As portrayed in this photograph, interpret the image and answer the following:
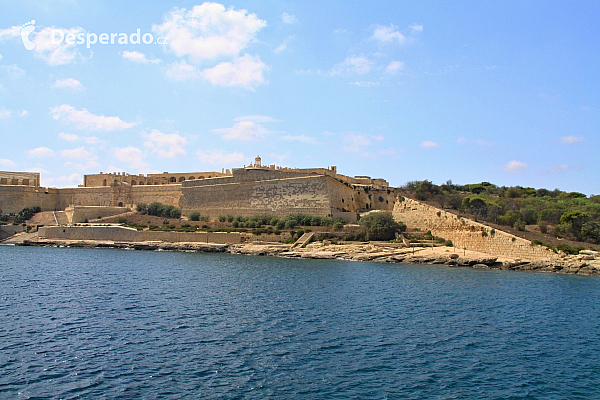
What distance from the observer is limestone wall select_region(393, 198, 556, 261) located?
23.8m

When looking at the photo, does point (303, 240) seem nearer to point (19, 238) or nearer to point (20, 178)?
point (19, 238)

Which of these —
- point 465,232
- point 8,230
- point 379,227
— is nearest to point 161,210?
point 8,230

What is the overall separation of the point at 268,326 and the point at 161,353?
111 inches

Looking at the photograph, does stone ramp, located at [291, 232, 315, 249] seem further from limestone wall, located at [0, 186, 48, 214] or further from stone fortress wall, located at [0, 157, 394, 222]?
limestone wall, located at [0, 186, 48, 214]

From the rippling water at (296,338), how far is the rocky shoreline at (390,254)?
12.7 ft

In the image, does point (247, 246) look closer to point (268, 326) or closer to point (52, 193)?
point (268, 326)

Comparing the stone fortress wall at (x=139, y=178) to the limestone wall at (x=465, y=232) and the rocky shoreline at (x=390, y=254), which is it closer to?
the rocky shoreline at (x=390, y=254)

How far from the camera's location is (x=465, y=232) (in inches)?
1067

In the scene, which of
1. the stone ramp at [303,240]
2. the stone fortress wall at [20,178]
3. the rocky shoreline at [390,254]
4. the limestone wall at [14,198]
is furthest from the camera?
the stone fortress wall at [20,178]

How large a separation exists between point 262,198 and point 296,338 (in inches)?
1120

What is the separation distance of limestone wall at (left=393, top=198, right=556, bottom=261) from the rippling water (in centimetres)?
555

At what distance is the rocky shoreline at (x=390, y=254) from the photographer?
22016mm

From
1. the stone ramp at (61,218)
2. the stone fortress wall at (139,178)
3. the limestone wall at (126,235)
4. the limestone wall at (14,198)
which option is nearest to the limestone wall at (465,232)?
the limestone wall at (126,235)

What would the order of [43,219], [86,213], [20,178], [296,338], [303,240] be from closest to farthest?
[296,338]
[303,240]
[86,213]
[43,219]
[20,178]
